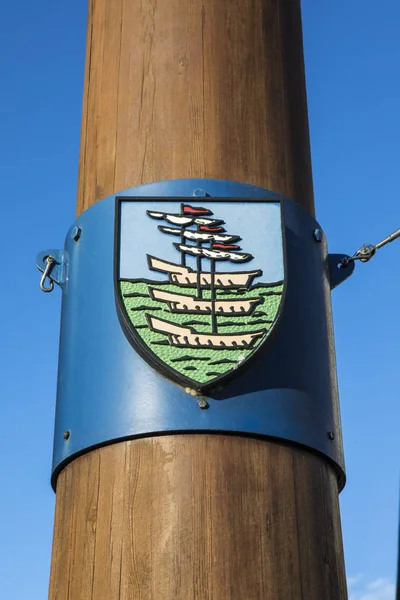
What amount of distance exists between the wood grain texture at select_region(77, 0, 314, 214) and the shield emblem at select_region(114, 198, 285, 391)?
29 centimetres

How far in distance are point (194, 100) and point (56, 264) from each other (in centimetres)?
96

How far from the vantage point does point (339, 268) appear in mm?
4574

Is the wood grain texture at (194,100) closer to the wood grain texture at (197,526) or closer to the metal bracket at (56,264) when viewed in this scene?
the metal bracket at (56,264)

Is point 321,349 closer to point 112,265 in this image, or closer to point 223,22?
point 112,265

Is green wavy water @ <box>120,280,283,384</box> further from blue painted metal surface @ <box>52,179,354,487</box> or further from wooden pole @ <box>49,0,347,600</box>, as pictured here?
wooden pole @ <box>49,0,347,600</box>

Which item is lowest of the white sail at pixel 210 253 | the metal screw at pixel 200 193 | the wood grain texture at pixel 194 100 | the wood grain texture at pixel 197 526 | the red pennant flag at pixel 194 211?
the wood grain texture at pixel 197 526

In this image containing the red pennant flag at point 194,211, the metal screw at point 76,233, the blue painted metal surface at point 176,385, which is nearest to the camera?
the blue painted metal surface at point 176,385

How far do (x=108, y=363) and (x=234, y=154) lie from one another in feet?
3.72

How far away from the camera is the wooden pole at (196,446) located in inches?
138

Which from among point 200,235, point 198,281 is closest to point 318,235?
A: point 200,235

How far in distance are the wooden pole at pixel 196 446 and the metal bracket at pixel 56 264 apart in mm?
241

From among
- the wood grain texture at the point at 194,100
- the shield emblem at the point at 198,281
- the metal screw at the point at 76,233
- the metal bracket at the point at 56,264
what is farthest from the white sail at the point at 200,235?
the metal bracket at the point at 56,264

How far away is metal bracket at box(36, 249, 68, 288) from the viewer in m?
4.44

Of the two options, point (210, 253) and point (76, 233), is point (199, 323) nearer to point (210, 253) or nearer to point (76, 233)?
point (210, 253)
